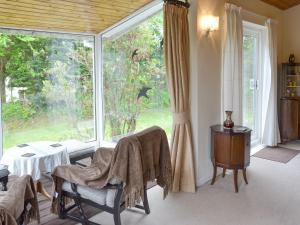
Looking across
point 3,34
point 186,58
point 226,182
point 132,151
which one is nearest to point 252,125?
point 226,182

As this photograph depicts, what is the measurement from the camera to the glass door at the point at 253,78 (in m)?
5.43

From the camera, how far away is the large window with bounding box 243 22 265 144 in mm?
5430

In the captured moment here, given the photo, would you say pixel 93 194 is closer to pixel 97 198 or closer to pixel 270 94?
pixel 97 198

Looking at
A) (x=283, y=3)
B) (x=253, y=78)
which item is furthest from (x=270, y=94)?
(x=283, y=3)

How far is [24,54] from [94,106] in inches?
55.7

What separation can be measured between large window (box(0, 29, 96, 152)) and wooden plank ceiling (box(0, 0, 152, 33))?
201 millimetres

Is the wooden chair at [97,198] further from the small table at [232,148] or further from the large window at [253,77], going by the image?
the large window at [253,77]

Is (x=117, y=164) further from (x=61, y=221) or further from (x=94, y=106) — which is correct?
(x=94, y=106)

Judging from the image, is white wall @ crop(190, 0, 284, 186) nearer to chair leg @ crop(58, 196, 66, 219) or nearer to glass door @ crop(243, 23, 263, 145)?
glass door @ crop(243, 23, 263, 145)

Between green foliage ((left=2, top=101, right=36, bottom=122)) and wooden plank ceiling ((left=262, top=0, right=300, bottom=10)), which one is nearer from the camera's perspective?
green foliage ((left=2, top=101, right=36, bottom=122))

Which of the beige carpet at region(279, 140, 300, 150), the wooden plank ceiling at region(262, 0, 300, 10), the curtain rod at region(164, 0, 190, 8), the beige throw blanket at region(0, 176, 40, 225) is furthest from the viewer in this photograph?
the beige carpet at region(279, 140, 300, 150)

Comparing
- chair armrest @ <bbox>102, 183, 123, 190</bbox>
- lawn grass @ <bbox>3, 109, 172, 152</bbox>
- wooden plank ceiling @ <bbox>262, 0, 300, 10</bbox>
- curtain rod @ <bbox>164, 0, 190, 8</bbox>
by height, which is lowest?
chair armrest @ <bbox>102, 183, 123, 190</bbox>

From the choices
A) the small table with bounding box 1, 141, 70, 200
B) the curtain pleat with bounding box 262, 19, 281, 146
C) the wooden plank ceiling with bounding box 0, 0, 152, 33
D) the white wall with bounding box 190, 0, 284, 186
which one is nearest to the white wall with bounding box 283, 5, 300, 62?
the curtain pleat with bounding box 262, 19, 281, 146

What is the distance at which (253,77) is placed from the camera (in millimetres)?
5688
